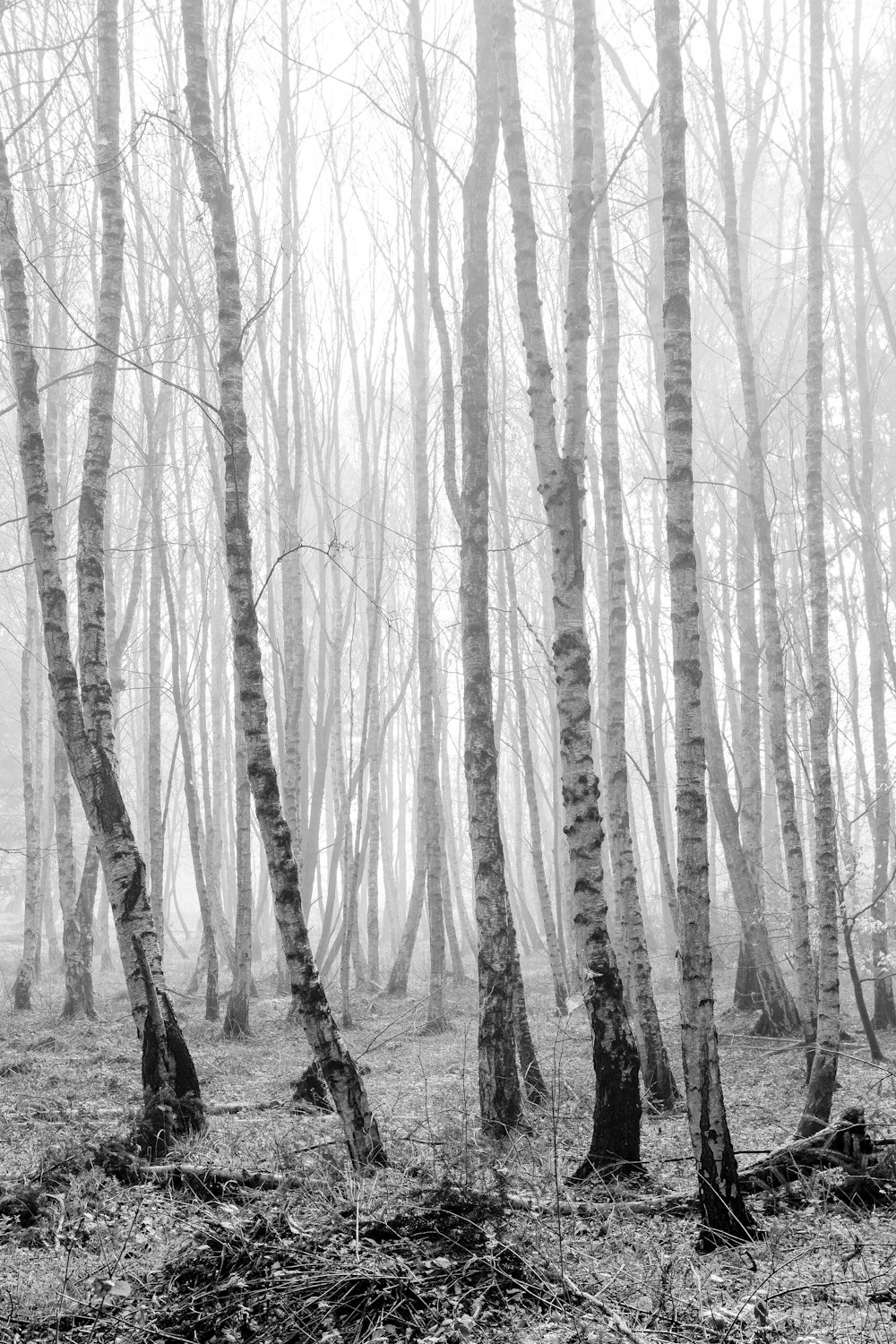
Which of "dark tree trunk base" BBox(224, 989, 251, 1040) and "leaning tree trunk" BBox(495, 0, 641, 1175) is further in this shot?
"dark tree trunk base" BBox(224, 989, 251, 1040)

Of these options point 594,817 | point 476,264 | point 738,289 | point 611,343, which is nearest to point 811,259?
point 738,289

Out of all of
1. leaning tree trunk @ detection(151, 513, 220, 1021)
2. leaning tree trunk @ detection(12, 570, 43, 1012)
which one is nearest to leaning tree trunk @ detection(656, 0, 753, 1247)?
leaning tree trunk @ detection(151, 513, 220, 1021)

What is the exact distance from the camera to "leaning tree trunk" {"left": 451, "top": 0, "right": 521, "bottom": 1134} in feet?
16.5

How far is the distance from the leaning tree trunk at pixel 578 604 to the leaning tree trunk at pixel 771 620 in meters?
2.11

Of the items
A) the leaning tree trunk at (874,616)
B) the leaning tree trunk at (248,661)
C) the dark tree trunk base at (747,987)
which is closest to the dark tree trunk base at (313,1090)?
the leaning tree trunk at (248,661)

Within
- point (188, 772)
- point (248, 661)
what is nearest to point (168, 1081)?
point (248, 661)

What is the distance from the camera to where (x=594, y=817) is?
4293 millimetres

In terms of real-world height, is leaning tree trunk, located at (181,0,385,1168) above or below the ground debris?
above

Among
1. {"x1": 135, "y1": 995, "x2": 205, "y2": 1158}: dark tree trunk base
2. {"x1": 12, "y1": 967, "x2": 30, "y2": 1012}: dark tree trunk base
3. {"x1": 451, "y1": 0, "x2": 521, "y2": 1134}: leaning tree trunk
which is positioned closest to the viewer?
{"x1": 135, "y1": 995, "x2": 205, "y2": 1158}: dark tree trunk base

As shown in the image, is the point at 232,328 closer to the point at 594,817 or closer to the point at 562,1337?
the point at 594,817

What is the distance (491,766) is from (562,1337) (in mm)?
3152

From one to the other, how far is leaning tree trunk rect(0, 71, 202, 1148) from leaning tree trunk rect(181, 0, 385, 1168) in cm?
84

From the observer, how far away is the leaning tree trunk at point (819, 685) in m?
4.68

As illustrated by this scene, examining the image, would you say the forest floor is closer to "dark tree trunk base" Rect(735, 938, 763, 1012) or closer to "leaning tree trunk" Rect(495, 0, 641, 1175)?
"leaning tree trunk" Rect(495, 0, 641, 1175)
